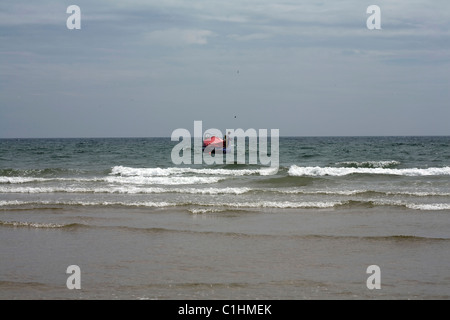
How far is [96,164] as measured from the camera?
31703mm

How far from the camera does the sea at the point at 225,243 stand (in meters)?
7.17

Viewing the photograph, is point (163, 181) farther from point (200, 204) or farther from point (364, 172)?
point (364, 172)

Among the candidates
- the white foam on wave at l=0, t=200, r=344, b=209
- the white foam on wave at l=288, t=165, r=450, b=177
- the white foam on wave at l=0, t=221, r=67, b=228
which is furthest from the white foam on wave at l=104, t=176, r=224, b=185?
the white foam on wave at l=0, t=221, r=67, b=228

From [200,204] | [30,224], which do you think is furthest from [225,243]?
[200,204]

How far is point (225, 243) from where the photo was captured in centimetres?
978

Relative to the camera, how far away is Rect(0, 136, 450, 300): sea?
7168 millimetres

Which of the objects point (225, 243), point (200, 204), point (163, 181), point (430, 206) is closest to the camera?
point (225, 243)

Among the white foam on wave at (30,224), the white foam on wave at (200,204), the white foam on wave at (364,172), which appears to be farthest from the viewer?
the white foam on wave at (364,172)

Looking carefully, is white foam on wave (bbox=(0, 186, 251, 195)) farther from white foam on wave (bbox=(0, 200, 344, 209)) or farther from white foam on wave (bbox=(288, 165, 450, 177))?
white foam on wave (bbox=(288, 165, 450, 177))

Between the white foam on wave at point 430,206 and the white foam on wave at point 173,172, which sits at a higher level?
the white foam on wave at point 173,172
